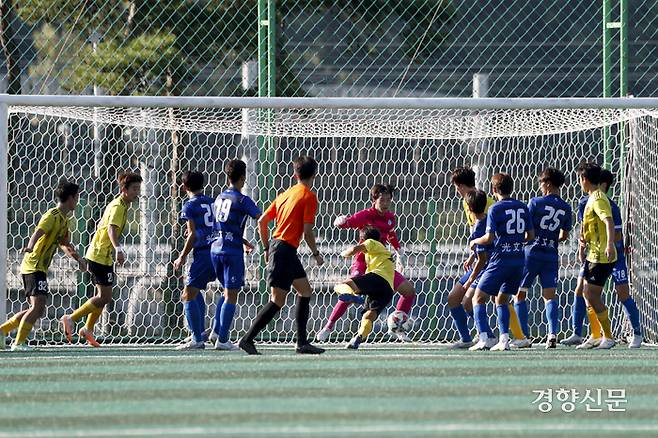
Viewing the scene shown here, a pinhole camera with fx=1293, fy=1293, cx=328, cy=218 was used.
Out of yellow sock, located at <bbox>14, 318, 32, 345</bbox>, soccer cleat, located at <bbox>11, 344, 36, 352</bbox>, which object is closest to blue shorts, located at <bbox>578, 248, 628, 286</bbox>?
yellow sock, located at <bbox>14, 318, 32, 345</bbox>

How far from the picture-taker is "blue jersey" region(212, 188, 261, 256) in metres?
11.1

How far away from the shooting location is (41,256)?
11391mm

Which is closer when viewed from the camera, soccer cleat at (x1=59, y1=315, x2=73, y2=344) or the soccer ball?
soccer cleat at (x1=59, y1=315, x2=73, y2=344)

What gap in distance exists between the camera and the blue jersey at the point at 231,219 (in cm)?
1110

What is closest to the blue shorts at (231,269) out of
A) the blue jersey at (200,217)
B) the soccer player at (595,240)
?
the blue jersey at (200,217)

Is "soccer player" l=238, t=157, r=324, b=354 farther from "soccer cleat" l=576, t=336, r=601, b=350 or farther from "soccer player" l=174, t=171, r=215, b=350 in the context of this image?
"soccer cleat" l=576, t=336, r=601, b=350

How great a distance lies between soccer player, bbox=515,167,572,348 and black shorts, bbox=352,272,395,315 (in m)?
1.30

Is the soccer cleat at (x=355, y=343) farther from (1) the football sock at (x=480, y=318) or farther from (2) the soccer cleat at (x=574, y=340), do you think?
(2) the soccer cleat at (x=574, y=340)

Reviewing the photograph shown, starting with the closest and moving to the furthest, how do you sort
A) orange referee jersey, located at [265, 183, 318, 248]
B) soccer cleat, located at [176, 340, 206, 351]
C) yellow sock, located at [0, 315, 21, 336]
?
orange referee jersey, located at [265, 183, 318, 248] < yellow sock, located at [0, 315, 21, 336] < soccer cleat, located at [176, 340, 206, 351]

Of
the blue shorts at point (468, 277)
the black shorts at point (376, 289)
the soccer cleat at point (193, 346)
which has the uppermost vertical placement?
the blue shorts at point (468, 277)

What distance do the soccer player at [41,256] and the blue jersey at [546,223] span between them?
4051 millimetres

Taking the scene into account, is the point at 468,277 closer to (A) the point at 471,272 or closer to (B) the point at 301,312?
(A) the point at 471,272

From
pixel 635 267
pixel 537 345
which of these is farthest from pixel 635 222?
pixel 537 345

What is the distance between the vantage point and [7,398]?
7.85m
